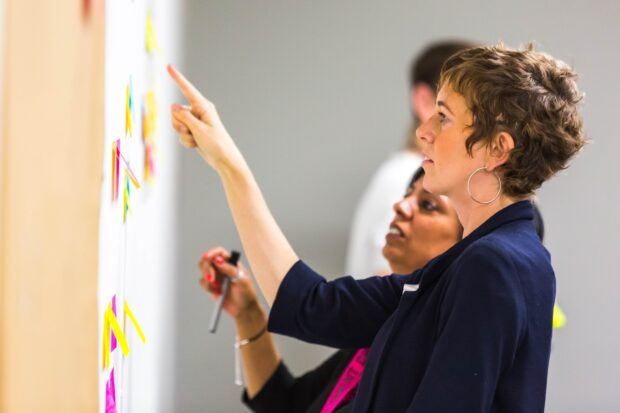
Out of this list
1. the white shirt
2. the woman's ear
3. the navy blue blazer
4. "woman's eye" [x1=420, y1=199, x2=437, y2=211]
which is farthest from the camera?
the white shirt

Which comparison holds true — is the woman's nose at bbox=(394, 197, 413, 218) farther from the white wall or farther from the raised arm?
the white wall

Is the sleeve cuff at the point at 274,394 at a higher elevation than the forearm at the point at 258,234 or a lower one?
lower

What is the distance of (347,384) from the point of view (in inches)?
58.2

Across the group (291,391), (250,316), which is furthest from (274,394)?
(250,316)

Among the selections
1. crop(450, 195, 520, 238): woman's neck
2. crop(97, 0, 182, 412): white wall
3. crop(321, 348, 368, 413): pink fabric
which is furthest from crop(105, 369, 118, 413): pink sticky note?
crop(450, 195, 520, 238): woman's neck

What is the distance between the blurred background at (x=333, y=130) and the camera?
3.46 meters

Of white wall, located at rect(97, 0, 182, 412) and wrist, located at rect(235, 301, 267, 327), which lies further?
wrist, located at rect(235, 301, 267, 327)

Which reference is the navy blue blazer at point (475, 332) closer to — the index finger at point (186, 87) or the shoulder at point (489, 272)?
the shoulder at point (489, 272)

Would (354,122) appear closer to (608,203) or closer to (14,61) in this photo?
(608,203)

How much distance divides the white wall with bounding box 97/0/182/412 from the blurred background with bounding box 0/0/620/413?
0.80 ft

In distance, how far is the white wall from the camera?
1123 millimetres

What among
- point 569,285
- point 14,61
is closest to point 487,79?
point 14,61

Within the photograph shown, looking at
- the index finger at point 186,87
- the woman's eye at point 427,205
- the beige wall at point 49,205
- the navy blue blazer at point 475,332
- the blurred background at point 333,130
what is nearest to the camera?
the beige wall at point 49,205

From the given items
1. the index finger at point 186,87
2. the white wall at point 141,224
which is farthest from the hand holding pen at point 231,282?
the index finger at point 186,87
